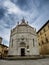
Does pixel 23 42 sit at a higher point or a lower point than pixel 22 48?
higher

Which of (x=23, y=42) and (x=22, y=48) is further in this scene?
(x=23, y=42)

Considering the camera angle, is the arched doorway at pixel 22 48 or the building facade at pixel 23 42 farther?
the arched doorway at pixel 22 48

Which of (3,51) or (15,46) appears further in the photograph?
(3,51)

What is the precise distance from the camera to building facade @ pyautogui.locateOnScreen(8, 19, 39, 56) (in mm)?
27172

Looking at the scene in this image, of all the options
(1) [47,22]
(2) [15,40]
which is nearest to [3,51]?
(2) [15,40]

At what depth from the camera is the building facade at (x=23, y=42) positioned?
27172 millimetres

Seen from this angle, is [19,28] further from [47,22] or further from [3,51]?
[3,51]

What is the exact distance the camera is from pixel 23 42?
27.8 metres

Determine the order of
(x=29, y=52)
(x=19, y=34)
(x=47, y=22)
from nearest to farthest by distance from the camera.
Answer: (x=29, y=52)
(x=19, y=34)
(x=47, y=22)

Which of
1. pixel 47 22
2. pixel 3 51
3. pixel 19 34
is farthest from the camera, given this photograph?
pixel 3 51

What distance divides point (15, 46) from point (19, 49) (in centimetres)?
144

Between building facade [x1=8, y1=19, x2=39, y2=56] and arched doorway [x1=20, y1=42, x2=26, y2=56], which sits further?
arched doorway [x1=20, y1=42, x2=26, y2=56]

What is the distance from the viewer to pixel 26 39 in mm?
27953

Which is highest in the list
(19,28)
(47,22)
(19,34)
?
(47,22)
